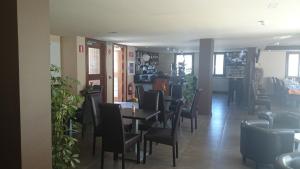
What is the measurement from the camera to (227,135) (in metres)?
5.59

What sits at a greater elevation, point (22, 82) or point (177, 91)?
point (22, 82)

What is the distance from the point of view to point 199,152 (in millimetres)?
4488

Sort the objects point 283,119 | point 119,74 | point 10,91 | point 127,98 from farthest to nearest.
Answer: point 127,98 < point 119,74 < point 283,119 < point 10,91

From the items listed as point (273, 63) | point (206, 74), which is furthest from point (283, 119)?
point (273, 63)

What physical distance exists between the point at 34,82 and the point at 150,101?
366 cm

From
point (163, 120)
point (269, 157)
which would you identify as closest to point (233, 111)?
point (163, 120)

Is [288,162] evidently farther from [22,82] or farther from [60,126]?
[22,82]

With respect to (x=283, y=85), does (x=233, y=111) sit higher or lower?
lower

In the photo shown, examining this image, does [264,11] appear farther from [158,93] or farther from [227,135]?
A: [227,135]

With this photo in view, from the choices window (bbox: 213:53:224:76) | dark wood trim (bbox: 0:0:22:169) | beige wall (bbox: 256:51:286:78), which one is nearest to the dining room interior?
dark wood trim (bbox: 0:0:22:169)

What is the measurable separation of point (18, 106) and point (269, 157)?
3.42 m

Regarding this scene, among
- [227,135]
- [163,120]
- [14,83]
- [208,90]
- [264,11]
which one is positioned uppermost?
[264,11]

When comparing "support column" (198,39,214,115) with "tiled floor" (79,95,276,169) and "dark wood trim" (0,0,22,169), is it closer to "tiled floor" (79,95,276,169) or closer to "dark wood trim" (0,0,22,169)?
"tiled floor" (79,95,276,169)

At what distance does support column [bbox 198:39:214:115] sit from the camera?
296 inches
